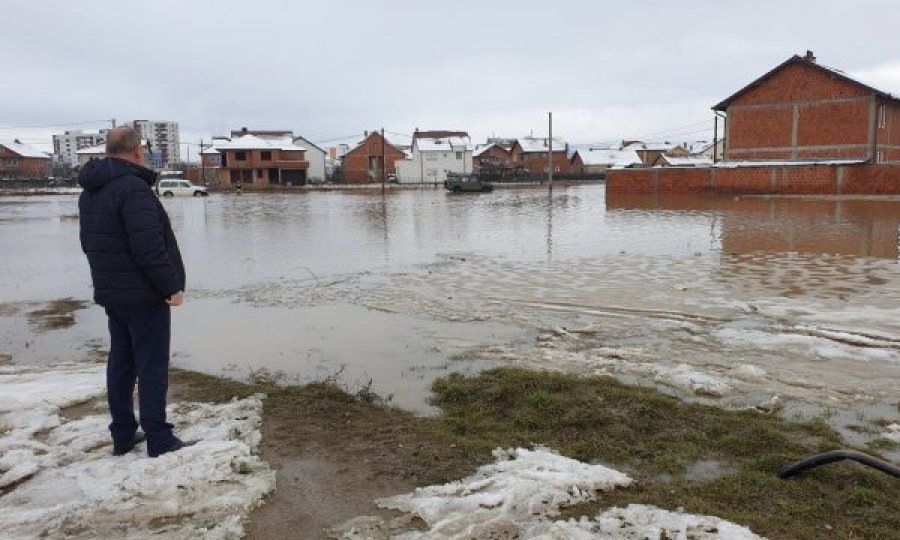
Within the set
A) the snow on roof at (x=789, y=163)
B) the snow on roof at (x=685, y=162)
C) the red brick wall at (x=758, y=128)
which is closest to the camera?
the snow on roof at (x=789, y=163)

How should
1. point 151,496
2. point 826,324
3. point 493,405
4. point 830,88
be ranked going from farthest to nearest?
point 830,88
point 826,324
point 493,405
point 151,496

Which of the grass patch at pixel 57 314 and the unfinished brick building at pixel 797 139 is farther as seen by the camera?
the unfinished brick building at pixel 797 139

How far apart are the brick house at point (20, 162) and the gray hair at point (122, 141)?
102960mm

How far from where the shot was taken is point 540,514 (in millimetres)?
3182

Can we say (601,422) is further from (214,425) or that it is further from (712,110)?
(712,110)

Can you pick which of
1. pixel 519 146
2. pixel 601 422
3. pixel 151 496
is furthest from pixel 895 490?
pixel 519 146

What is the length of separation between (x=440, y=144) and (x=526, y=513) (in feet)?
279

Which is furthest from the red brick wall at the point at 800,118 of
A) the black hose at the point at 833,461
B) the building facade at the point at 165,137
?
the building facade at the point at 165,137

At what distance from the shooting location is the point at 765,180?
36.9 m

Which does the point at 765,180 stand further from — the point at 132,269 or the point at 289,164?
the point at 289,164

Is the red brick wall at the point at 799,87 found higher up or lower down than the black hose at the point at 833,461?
higher up

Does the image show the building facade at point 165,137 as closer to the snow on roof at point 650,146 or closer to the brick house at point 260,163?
the brick house at point 260,163

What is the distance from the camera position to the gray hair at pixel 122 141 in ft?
12.6

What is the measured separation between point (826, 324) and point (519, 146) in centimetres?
9675
